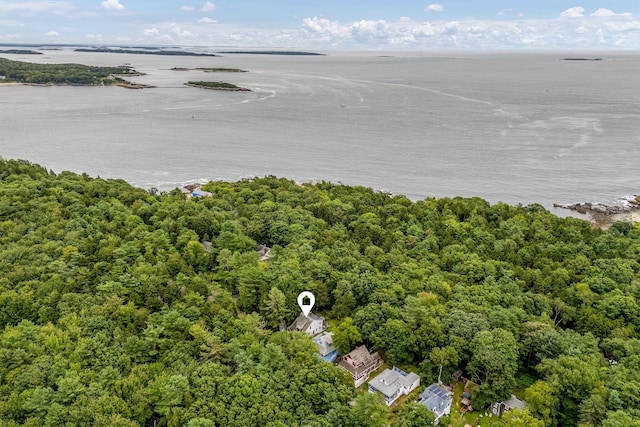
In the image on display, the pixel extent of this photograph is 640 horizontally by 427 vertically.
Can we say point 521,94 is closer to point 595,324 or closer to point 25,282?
point 595,324

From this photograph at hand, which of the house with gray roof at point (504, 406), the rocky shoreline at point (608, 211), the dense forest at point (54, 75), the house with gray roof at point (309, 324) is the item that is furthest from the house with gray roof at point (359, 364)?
the dense forest at point (54, 75)

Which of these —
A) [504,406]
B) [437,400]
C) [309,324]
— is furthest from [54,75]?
[504,406]

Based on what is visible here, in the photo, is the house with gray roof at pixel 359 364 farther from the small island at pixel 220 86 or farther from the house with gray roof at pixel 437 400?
the small island at pixel 220 86

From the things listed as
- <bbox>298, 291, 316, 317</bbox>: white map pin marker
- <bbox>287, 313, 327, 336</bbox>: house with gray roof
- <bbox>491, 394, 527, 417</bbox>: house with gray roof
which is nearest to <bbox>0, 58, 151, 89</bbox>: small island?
<bbox>298, 291, 316, 317</bbox>: white map pin marker

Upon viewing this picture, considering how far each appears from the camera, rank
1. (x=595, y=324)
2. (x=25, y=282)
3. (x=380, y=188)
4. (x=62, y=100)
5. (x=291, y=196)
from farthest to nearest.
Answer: (x=62, y=100) < (x=380, y=188) < (x=291, y=196) < (x=25, y=282) < (x=595, y=324)

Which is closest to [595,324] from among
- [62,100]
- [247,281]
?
[247,281]

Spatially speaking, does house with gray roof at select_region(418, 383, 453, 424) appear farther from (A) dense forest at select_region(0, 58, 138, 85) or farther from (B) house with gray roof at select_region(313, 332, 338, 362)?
(A) dense forest at select_region(0, 58, 138, 85)

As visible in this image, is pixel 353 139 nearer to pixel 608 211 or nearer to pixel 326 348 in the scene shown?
pixel 608 211
